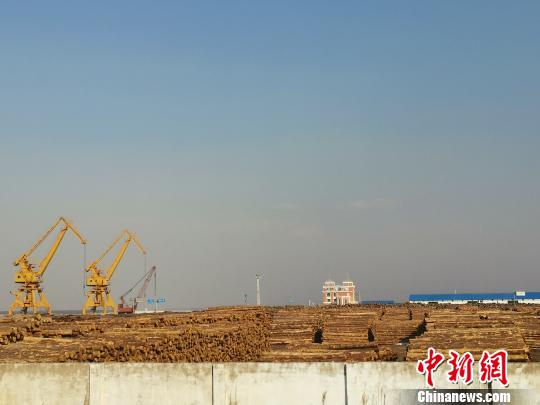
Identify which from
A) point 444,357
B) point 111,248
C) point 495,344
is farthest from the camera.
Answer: point 111,248

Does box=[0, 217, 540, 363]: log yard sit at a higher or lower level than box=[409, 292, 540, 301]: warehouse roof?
lower

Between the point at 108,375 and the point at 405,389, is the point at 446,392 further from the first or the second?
the point at 108,375

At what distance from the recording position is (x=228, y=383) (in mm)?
15445

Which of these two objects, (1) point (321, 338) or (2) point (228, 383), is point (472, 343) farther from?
(1) point (321, 338)

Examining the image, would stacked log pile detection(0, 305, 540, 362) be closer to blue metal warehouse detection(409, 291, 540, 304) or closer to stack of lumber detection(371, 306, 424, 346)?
stack of lumber detection(371, 306, 424, 346)

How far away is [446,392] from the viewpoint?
14.9 metres

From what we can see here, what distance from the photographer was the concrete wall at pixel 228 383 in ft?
49.4

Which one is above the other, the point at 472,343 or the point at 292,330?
the point at 292,330

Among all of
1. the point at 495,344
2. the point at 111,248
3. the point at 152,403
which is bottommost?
the point at 152,403

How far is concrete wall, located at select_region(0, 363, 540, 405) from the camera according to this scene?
1505cm

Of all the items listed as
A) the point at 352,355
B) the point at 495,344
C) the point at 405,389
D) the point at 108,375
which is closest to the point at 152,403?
the point at 108,375

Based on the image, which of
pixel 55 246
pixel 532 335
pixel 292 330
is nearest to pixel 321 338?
pixel 292 330

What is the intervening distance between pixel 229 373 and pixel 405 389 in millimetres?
3652

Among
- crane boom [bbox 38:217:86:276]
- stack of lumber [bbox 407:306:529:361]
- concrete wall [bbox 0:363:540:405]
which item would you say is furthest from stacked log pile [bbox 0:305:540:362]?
crane boom [bbox 38:217:86:276]
